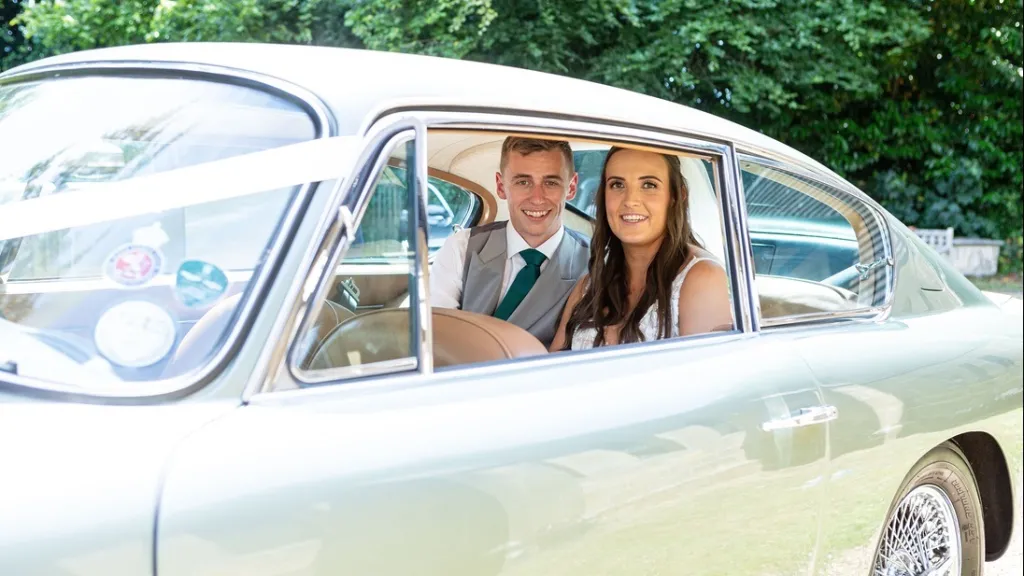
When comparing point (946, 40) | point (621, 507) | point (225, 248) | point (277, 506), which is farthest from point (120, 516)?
point (946, 40)

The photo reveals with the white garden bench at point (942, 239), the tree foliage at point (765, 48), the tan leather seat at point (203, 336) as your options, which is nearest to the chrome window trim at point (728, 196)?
the tan leather seat at point (203, 336)

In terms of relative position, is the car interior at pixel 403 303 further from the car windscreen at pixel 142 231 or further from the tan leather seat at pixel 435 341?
the car windscreen at pixel 142 231

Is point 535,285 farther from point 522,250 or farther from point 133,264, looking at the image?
point 133,264

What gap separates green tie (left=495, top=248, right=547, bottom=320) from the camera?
11.6 ft

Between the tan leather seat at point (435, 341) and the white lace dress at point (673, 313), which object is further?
the white lace dress at point (673, 313)

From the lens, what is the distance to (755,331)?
8.76 feet

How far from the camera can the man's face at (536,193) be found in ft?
12.2

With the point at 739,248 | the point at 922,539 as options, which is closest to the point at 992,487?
the point at 922,539

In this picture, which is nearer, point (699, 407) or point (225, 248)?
point (225, 248)

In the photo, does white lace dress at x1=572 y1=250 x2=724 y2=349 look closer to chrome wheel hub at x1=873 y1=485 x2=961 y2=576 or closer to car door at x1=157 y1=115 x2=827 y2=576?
car door at x1=157 y1=115 x2=827 y2=576

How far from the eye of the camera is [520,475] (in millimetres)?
1852

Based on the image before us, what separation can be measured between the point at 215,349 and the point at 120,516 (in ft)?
1.00

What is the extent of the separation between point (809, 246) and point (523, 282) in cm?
104

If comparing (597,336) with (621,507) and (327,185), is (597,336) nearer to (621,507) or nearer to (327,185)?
(621,507)
